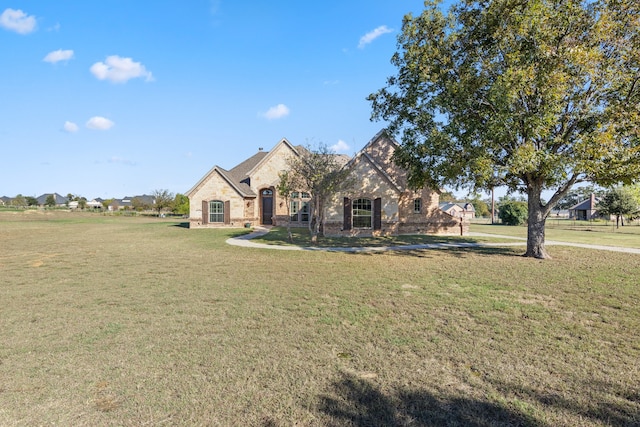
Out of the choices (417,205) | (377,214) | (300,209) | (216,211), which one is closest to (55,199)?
(216,211)

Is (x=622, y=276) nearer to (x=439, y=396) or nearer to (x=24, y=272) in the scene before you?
(x=439, y=396)

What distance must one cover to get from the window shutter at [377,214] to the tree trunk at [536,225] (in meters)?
9.53

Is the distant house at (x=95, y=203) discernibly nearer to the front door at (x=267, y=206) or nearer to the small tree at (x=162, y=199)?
the small tree at (x=162, y=199)

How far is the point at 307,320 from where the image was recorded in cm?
620

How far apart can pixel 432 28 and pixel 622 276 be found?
11.7 m

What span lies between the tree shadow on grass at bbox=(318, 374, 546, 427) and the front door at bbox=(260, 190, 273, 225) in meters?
26.0

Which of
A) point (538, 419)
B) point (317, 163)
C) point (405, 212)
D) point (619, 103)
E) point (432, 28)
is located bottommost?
point (538, 419)

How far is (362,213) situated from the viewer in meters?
22.4

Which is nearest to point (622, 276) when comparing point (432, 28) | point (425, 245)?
point (425, 245)

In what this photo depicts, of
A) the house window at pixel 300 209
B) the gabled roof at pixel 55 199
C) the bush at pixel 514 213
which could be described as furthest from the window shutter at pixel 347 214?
the gabled roof at pixel 55 199

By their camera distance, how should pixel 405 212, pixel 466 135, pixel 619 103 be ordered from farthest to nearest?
pixel 405 212, pixel 466 135, pixel 619 103

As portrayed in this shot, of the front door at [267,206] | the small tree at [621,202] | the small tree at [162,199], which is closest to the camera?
the front door at [267,206]

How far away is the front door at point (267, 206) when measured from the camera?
29.3m

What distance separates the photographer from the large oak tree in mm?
11227
